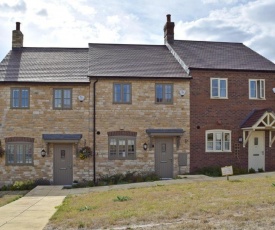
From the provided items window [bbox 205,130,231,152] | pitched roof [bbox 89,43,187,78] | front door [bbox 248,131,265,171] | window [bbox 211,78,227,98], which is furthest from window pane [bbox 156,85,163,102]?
front door [bbox 248,131,265,171]

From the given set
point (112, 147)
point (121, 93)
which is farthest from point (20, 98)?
point (112, 147)

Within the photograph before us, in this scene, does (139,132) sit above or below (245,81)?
below

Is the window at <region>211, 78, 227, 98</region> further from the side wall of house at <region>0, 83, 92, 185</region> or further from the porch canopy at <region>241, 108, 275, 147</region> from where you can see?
the side wall of house at <region>0, 83, 92, 185</region>

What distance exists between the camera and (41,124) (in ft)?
74.0

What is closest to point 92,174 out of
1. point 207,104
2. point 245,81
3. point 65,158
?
point 65,158

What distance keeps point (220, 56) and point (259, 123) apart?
5801 millimetres

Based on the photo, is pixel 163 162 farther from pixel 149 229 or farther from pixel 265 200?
pixel 149 229

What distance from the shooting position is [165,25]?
2936 centimetres

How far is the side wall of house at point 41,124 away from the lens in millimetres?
22344

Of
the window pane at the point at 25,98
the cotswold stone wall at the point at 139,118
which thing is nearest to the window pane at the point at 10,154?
the window pane at the point at 25,98

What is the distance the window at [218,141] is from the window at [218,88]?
2205 millimetres

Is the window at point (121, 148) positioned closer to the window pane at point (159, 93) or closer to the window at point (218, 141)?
the window pane at point (159, 93)

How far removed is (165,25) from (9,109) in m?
13.3

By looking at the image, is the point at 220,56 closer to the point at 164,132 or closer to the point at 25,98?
the point at 164,132
